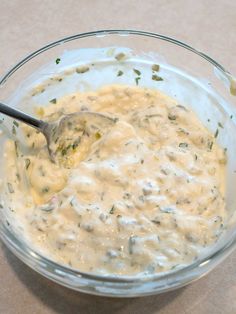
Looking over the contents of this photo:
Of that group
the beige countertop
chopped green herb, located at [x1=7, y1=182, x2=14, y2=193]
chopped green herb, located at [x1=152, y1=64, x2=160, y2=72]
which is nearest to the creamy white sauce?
chopped green herb, located at [x1=7, y1=182, x2=14, y2=193]

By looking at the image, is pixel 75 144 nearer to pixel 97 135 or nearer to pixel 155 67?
pixel 97 135

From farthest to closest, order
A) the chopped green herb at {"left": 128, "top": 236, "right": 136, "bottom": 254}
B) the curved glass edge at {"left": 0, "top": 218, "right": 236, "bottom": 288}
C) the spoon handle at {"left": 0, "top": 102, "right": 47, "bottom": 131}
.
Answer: the spoon handle at {"left": 0, "top": 102, "right": 47, "bottom": 131}
the chopped green herb at {"left": 128, "top": 236, "right": 136, "bottom": 254}
the curved glass edge at {"left": 0, "top": 218, "right": 236, "bottom": 288}

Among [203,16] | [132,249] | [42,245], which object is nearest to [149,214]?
[132,249]

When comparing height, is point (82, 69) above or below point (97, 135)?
above

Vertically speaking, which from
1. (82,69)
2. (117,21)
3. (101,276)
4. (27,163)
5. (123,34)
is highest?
(117,21)

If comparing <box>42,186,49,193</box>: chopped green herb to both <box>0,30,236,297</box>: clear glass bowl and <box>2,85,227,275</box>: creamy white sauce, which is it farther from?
<box>0,30,236,297</box>: clear glass bowl

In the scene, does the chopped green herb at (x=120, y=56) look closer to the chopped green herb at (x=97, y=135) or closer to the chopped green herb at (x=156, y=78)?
the chopped green herb at (x=156, y=78)

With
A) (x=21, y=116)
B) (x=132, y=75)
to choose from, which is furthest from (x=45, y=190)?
(x=132, y=75)
